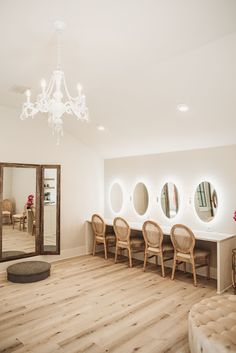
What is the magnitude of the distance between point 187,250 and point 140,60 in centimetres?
276

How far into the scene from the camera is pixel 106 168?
633 cm

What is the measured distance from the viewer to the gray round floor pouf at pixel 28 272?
13.6 ft

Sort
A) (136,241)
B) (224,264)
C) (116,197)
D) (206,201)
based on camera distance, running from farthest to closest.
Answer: (116,197), (136,241), (206,201), (224,264)

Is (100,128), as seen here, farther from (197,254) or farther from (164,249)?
(197,254)

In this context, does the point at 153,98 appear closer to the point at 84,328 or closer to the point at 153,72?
the point at 153,72

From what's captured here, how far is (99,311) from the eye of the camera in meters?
3.25

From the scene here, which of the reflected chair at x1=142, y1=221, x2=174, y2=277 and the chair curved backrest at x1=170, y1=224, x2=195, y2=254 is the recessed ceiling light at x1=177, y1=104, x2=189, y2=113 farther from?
the reflected chair at x1=142, y1=221, x2=174, y2=277

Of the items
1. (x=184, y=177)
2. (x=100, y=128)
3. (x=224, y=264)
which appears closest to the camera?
(x=224, y=264)

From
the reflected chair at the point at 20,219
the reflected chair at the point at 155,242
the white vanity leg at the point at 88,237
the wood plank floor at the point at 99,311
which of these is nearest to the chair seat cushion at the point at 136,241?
the reflected chair at the point at 155,242

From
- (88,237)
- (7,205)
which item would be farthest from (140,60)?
(88,237)

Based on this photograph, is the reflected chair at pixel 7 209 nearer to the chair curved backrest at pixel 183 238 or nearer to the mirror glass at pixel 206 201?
the chair curved backrest at pixel 183 238

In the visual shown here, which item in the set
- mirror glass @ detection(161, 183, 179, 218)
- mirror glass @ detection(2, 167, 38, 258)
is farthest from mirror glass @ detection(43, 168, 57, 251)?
mirror glass @ detection(161, 183, 179, 218)

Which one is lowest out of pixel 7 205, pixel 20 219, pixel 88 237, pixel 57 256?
pixel 57 256

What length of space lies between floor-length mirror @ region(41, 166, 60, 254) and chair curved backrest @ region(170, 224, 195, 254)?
229 cm
